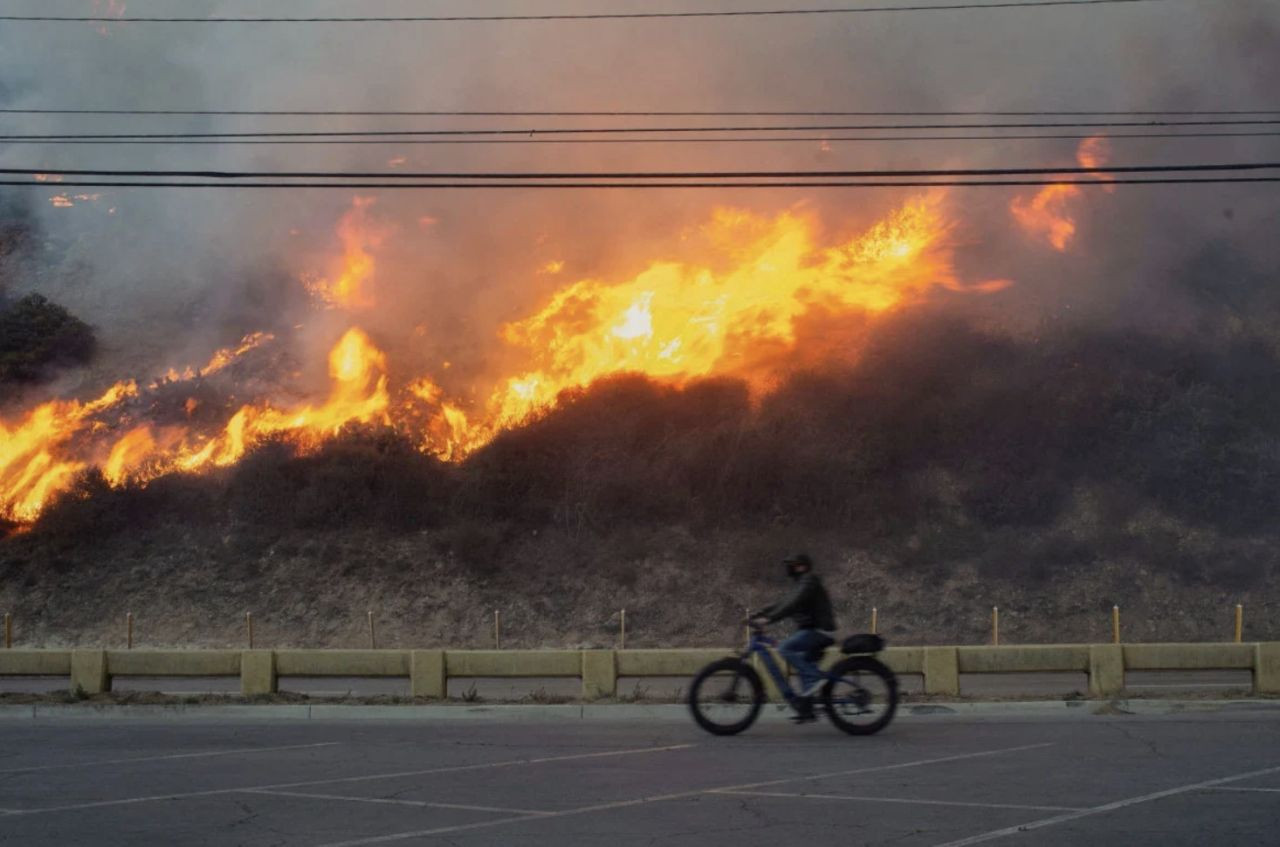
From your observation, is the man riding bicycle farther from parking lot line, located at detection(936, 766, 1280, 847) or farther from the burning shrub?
the burning shrub

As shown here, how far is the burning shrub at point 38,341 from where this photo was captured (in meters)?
38.8

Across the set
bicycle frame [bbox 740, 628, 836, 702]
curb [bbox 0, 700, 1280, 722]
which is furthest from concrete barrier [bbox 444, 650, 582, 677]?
bicycle frame [bbox 740, 628, 836, 702]

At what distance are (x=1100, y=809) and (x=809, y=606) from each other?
380cm

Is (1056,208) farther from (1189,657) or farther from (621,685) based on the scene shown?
(621,685)

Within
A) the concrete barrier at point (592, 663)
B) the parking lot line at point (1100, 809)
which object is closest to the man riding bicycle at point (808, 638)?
the concrete barrier at point (592, 663)

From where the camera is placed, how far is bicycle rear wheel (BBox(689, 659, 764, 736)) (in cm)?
1118

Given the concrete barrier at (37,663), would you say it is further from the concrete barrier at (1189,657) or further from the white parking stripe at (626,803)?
the concrete barrier at (1189,657)

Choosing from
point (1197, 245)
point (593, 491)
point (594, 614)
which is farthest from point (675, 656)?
point (1197, 245)

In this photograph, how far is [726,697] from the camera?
11.2 metres

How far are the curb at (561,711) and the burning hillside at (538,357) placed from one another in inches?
817

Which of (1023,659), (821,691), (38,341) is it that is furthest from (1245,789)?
(38,341)

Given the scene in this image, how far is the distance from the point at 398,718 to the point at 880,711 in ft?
17.5

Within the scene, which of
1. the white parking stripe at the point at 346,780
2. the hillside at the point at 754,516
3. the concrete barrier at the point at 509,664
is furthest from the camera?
the hillside at the point at 754,516

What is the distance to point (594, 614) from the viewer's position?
28.5m
